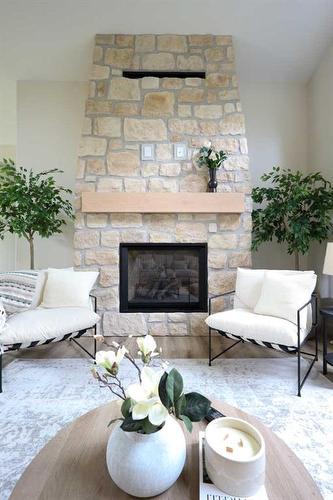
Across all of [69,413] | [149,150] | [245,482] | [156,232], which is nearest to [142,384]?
[245,482]

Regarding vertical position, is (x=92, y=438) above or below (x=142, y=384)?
below

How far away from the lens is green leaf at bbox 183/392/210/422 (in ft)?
2.93

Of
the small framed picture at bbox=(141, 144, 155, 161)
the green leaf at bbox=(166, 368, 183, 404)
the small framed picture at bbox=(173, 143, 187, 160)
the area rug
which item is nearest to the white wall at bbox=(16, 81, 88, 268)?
the small framed picture at bbox=(141, 144, 155, 161)

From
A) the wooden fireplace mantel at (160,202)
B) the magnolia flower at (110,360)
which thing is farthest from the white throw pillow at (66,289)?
the magnolia flower at (110,360)

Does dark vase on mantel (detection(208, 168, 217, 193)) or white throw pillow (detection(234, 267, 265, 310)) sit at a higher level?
dark vase on mantel (detection(208, 168, 217, 193))

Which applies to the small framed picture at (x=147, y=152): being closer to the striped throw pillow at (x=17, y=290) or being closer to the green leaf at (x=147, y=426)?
the striped throw pillow at (x=17, y=290)

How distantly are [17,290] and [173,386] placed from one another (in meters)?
2.45

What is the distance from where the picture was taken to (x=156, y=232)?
340 cm

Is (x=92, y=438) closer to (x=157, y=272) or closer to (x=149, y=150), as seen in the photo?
(x=157, y=272)

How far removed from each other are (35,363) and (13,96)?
3885mm

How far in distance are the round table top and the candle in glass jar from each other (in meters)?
0.10

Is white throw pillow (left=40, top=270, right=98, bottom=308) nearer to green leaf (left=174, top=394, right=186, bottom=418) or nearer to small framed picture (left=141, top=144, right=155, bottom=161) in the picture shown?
small framed picture (left=141, top=144, right=155, bottom=161)

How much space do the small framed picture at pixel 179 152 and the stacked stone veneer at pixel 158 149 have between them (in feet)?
0.16

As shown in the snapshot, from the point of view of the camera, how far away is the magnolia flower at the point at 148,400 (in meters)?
0.79
